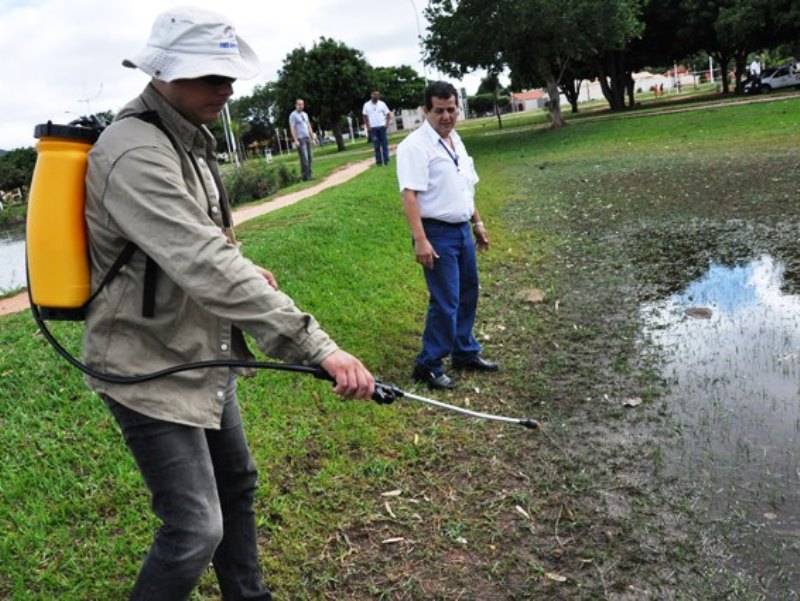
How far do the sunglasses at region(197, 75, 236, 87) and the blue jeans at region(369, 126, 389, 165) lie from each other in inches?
711

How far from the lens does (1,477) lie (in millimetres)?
3771

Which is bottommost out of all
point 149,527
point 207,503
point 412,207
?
point 149,527

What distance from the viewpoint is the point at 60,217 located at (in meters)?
1.98

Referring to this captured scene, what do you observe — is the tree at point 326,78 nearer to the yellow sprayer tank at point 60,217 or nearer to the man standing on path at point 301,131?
the man standing on path at point 301,131

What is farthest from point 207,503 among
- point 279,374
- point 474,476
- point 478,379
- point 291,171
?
point 291,171

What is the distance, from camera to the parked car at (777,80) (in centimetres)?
3934

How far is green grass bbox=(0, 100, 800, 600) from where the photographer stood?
126 inches

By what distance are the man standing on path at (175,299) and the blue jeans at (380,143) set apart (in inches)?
710

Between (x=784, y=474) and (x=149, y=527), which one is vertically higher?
(x=149, y=527)

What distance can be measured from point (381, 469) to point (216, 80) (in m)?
2.65

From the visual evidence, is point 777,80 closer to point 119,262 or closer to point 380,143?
point 380,143

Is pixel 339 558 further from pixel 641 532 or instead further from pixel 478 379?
pixel 478 379

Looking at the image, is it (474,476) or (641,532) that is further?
(474,476)

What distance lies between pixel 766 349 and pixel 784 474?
1845 millimetres
